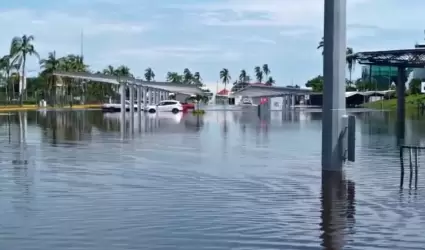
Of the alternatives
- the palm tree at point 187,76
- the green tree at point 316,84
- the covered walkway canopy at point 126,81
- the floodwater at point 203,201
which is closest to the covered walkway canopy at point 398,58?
Answer: the covered walkway canopy at point 126,81

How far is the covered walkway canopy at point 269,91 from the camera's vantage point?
389 feet

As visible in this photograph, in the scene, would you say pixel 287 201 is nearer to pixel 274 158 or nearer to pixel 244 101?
pixel 274 158

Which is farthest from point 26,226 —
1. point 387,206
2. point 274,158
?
point 274,158

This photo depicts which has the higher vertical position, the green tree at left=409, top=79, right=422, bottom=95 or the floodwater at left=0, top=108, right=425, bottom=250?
the green tree at left=409, top=79, right=422, bottom=95

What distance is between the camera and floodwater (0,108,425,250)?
9.79 m

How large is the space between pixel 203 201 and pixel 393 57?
51.2m

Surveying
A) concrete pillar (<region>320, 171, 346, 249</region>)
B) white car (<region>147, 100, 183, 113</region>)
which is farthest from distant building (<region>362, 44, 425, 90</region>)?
concrete pillar (<region>320, 171, 346, 249</region>)

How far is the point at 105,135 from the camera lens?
108ft

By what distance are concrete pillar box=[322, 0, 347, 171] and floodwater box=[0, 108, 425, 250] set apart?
851mm

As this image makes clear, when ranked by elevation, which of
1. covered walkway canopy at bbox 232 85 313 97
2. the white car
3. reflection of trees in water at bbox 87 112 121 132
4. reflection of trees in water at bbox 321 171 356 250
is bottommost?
reflection of trees in water at bbox 321 171 356 250

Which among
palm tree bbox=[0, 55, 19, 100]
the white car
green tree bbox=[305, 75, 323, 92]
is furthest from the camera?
green tree bbox=[305, 75, 323, 92]

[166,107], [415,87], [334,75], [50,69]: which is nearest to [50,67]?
[50,69]

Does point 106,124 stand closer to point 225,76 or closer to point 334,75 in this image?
point 334,75

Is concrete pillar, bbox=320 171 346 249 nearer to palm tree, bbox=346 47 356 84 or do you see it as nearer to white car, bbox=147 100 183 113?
palm tree, bbox=346 47 356 84
